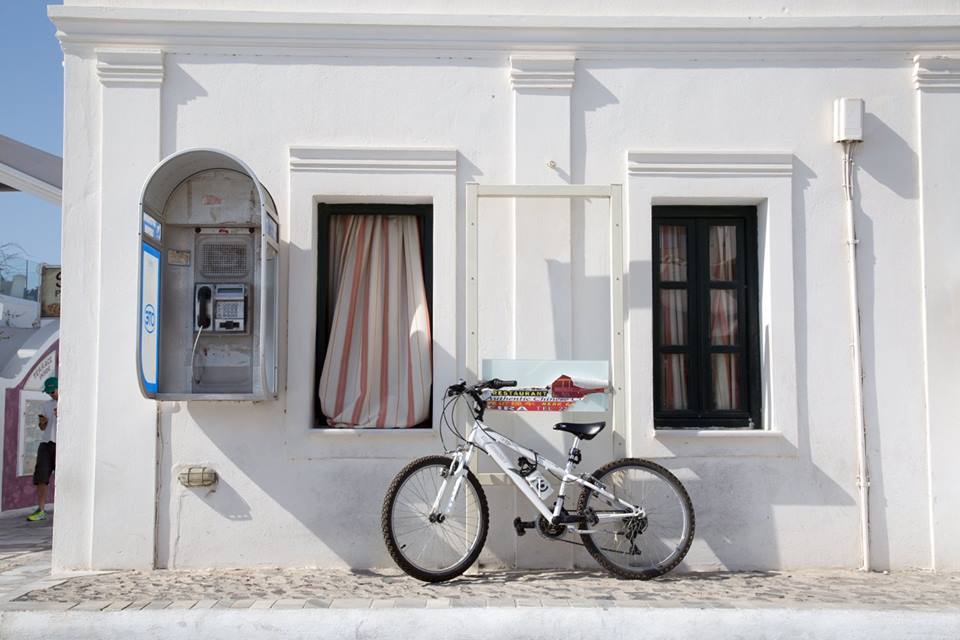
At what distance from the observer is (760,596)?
5953 mm

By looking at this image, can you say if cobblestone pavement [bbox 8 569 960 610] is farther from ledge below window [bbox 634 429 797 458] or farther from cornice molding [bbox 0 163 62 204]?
cornice molding [bbox 0 163 62 204]

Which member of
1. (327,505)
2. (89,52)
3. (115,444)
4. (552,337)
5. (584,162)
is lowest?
(327,505)

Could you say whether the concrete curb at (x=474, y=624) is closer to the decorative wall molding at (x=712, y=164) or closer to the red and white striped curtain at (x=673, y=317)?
the red and white striped curtain at (x=673, y=317)

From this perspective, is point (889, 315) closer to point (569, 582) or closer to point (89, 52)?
point (569, 582)

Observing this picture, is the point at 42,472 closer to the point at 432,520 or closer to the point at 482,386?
the point at 432,520

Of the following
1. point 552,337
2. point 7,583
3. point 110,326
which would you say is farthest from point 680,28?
point 7,583

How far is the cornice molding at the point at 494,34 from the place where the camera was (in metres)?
6.95

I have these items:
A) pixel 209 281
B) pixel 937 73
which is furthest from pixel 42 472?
pixel 937 73

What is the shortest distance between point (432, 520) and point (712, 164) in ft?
10.9

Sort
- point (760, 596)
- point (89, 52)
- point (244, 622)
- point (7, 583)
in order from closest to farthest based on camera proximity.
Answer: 1. point (244, 622)
2. point (760, 596)
3. point (7, 583)
4. point (89, 52)

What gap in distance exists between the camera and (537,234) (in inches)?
275

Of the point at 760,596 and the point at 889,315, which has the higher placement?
the point at 889,315

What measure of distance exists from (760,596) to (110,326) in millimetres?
4829

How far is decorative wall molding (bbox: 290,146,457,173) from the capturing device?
6.97m
